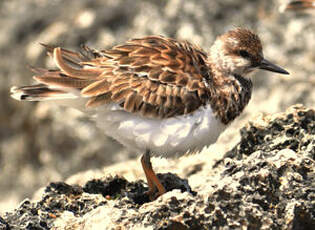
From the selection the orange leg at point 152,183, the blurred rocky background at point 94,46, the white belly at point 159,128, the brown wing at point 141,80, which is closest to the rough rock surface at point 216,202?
the orange leg at point 152,183

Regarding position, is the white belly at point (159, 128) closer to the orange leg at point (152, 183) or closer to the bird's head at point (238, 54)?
the orange leg at point (152, 183)

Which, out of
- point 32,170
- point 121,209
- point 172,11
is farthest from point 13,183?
point 121,209

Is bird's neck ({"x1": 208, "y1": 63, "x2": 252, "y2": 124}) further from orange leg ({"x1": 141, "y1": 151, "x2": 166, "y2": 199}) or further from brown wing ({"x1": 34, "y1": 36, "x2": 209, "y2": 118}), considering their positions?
orange leg ({"x1": 141, "y1": 151, "x2": 166, "y2": 199})

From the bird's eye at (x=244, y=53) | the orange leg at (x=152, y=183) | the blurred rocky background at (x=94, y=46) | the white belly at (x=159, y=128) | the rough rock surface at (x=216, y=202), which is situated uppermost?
the blurred rocky background at (x=94, y=46)

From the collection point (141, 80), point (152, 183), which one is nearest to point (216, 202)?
point (152, 183)

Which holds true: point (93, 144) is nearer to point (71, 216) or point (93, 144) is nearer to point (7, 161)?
point (7, 161)

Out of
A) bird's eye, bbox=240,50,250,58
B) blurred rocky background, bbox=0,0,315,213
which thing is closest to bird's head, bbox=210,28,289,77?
bird's eye, bbox=240,50,250,58

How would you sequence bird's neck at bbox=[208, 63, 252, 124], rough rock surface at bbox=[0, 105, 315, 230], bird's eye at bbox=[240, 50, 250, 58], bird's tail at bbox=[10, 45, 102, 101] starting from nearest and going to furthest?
rough rock surface at bbox=[0, 105, 315, 230] → bird's tail at bbox=[10, 45, 102, 101] → bird's neck at bbox=[208, 63, 252, 124] → bird's eye at bbox=[240, 50, 250, 58]
